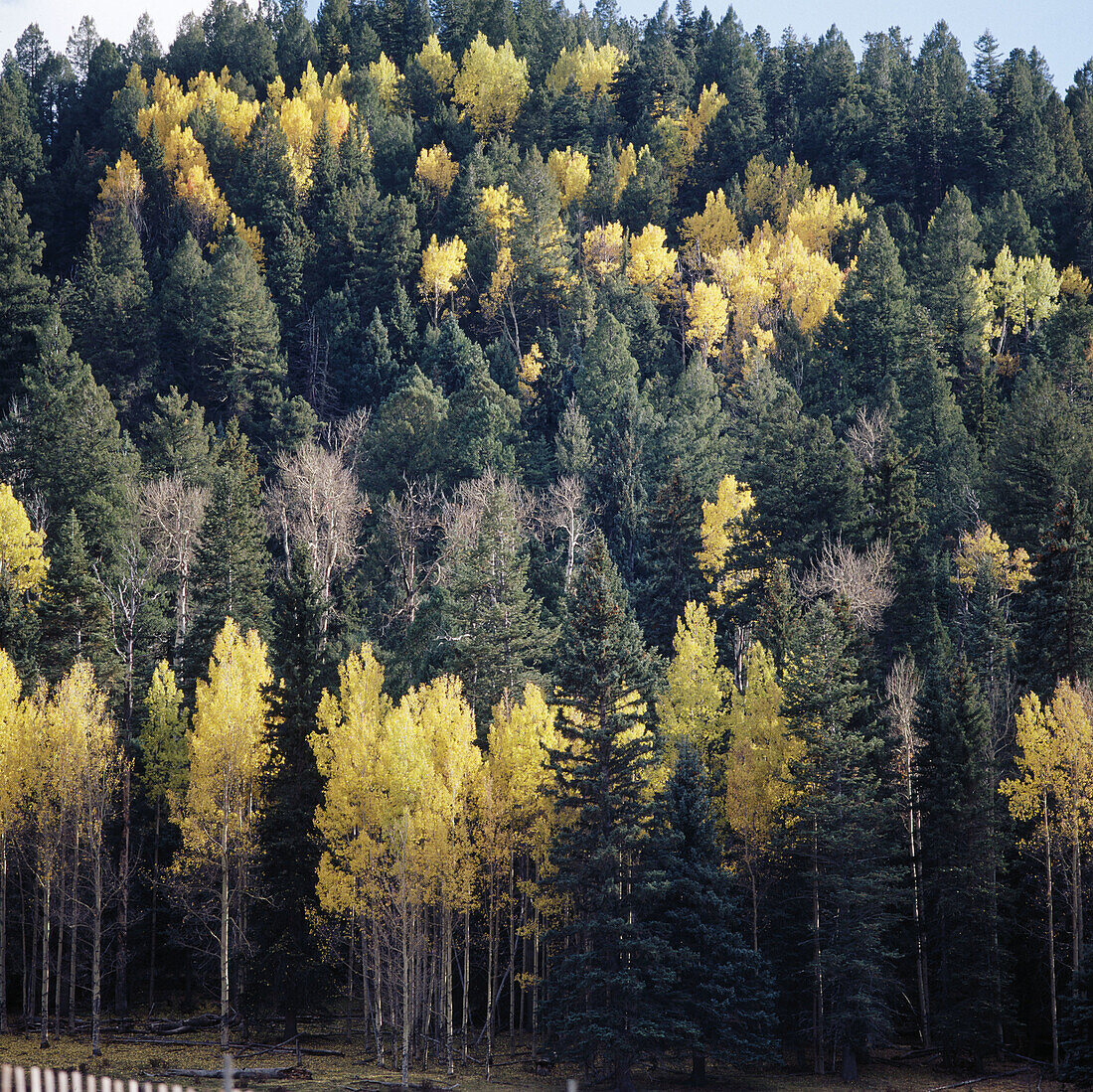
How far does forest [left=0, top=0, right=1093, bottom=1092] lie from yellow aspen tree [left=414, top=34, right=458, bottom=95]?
993 centimetres

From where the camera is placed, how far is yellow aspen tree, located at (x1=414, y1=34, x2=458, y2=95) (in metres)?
118

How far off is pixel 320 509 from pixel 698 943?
32580mm

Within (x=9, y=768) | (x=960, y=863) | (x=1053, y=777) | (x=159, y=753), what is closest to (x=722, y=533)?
(x=960, y=863)

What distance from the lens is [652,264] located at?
9200 centimetres

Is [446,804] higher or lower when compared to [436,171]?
lower

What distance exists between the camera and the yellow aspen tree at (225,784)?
3825cm

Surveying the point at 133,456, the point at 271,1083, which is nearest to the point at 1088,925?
the point at 271,1083

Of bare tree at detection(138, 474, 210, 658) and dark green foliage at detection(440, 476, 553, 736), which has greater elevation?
bare tree at detection(138, 474, 210, 658)

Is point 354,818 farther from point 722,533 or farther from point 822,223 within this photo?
point 822,223

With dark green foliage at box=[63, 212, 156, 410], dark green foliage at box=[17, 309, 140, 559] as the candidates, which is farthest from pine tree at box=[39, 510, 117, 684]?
dark green foliage at box=[63, 212, 156, 410]

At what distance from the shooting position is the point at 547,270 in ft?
284

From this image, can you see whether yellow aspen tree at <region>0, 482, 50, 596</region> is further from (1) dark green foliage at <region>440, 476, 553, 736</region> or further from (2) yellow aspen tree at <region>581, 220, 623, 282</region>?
(2) yellow aspen tree at <region>581, 220, 623, 282</region>

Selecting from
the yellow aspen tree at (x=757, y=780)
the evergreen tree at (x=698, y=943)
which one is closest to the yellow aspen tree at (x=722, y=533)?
the yellow aspen tree at (x=757, y=780)

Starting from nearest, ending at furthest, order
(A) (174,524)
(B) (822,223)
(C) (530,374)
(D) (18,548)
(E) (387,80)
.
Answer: (D) (18,548) → (A) (174,524) → (C) (530,374) → (B) (822,223) → (E) (387,80)
